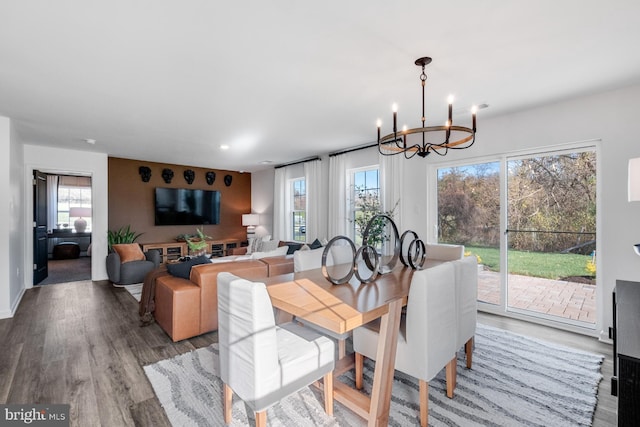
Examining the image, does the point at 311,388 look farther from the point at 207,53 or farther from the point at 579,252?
the point at 579,252

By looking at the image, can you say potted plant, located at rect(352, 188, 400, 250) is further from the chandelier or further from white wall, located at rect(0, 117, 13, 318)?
white wall, located at rect(0, 117, 13, 318)

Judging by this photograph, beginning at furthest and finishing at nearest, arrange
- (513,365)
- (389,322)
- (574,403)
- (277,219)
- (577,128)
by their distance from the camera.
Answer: (277,219)
(577,128)
(513,365)
(574,403)
(389,322)

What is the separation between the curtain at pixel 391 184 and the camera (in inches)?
178

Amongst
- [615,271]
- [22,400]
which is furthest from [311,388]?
[615,271]

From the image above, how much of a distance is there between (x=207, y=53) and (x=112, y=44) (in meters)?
0.62

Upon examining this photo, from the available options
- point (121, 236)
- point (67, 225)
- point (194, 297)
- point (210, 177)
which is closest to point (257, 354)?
point (194, 297)

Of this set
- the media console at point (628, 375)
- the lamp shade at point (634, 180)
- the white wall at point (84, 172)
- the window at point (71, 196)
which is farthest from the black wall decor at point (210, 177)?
the media console at point (628, 375)

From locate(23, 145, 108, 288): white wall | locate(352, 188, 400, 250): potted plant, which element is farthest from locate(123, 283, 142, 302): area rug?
locate(352, 188, 400, 250): potted plant

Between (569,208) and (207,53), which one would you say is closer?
(207,53)

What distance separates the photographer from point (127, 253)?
5.19 metres

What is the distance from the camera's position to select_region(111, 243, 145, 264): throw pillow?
5138mm

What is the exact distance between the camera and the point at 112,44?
2.02 metres

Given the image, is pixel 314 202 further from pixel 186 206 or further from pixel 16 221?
pixel 16 221

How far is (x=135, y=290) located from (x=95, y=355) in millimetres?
2404
